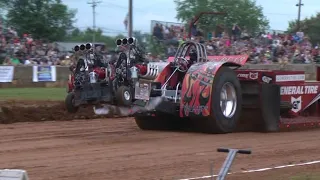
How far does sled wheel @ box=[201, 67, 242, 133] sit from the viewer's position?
11078 mm

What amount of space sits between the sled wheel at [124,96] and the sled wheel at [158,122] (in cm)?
81

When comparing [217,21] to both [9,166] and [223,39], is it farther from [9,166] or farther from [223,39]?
[9,166]

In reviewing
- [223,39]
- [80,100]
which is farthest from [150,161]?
[223,39]

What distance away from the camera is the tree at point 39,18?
43375 mm

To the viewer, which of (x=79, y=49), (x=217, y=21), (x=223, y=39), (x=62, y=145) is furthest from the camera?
(x=217, y=21)

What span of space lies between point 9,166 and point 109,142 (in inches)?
106

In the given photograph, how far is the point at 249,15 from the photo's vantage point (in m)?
51.3

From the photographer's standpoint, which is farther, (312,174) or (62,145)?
(62,145)

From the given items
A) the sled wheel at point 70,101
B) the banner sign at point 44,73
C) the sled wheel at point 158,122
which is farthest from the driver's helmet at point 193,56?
the banner sign at point 44,73

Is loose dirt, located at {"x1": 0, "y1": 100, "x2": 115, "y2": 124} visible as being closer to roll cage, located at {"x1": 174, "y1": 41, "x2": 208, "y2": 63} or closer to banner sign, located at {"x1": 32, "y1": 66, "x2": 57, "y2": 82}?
roll cage, located at {"x1": 174, "y1": 41, "x2": 208, "y2": 63}

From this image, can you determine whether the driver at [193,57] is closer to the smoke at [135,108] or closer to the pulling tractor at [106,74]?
the pulling tractor at [106,74]

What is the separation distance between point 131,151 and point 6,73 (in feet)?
58.3

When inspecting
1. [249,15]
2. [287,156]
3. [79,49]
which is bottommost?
[287,156]

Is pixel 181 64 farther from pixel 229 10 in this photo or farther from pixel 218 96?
Answer: pixel 229 10
